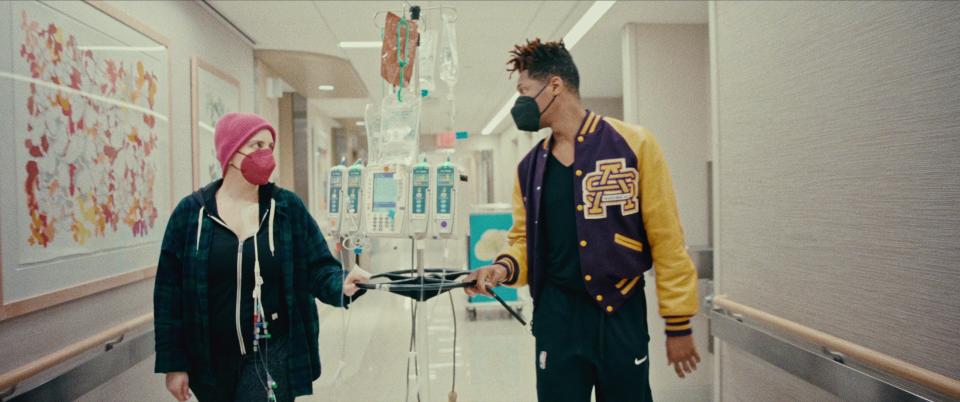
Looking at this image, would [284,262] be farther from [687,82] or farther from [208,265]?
[687,82]

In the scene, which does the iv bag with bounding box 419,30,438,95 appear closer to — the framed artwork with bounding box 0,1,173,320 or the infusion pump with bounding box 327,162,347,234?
the infusion pump with bounding box 327,162,347,234

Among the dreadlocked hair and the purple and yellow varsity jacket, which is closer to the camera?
the purple and yellow varsity jacket

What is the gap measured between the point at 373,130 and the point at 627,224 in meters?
1.00

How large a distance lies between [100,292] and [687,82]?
4235 millimetres

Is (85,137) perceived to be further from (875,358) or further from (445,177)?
(875,358)

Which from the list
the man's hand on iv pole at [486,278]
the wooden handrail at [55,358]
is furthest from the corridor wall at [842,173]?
the wooden handrail at [55,358]

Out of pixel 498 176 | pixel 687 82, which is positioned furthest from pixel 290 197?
pixel 498 176

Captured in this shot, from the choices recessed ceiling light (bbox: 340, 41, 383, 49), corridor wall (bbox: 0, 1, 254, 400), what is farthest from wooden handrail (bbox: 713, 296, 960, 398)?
recessed ceiling light (bbox: 340, 41, 383, 49)

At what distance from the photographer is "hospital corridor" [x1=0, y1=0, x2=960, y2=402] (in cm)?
143

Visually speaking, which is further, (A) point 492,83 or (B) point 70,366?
(A) point 492,83

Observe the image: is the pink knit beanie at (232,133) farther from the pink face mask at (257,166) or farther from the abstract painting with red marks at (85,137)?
the abstract painting with red marks at (85,137)

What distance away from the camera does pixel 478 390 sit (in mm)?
3223

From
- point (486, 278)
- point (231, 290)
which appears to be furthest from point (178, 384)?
point (486, 278)

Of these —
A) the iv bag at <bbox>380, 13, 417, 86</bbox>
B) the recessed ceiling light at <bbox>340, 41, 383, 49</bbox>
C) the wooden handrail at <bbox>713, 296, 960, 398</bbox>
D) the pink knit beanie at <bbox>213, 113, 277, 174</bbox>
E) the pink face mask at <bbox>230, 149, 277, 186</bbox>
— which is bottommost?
the wooden handrail at <bbox>713, 296, 960, 398</bbox>
